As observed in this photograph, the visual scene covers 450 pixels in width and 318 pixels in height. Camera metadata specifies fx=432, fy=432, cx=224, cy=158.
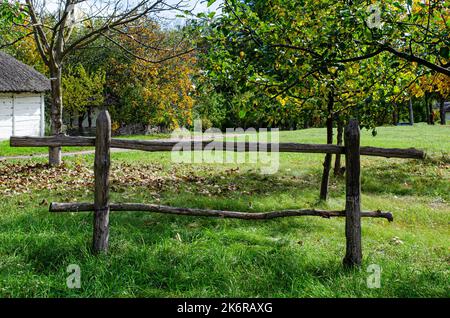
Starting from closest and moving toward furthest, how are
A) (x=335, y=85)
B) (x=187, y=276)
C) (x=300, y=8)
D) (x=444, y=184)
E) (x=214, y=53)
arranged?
(x=187, y=276) → (x=214, y=53) → (x=300, y=8) → (x=335, y=85) → (x=444, y=184)

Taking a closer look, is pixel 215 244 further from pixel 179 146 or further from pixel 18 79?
pixel 18 79

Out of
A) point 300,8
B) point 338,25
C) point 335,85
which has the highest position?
point 300,8

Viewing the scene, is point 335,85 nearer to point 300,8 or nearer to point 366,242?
point 300,8

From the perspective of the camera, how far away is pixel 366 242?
648 centimetres

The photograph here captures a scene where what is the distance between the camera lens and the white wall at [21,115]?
23781 mm

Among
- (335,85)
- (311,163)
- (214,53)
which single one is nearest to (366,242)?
(335,85)

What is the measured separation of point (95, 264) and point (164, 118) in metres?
24.2

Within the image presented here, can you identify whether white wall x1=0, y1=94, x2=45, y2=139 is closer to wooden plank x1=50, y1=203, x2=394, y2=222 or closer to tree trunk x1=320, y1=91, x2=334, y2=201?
tree trunk x1=320, y1=91, x2=334, y2=201

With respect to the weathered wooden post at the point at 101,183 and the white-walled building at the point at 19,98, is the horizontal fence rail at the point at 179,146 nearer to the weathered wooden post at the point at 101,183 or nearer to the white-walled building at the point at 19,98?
the weathered wooden post at the point at 101,183

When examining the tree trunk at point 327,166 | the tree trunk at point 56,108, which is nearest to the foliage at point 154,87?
the tree trunk at point 56,108

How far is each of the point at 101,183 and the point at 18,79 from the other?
21.0 metres

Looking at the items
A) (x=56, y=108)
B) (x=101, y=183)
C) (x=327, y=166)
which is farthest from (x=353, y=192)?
(x=56, y=108)

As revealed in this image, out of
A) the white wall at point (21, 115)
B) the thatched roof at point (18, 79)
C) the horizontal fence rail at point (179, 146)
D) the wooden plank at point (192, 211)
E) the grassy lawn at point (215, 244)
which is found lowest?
the grassy lawn at point (215, 244)

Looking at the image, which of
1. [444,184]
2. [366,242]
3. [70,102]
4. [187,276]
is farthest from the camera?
[70,102]
